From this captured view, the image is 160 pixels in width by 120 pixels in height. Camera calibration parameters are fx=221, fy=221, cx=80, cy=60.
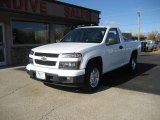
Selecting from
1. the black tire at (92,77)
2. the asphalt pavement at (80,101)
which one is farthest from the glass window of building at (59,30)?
the black tire at (92,77)

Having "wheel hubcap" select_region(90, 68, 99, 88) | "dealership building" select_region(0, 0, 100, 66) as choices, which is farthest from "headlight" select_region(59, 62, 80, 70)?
"dealership building" select_region(0, 0, 100, 66)

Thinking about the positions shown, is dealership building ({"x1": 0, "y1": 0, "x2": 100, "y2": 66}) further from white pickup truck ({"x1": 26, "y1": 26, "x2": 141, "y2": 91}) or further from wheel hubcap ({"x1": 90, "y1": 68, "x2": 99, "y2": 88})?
wheel hubcap ({"x1": 90, "y1": 68, "x2": 99, "y2": 88})

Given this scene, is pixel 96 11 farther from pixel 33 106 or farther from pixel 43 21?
pixel 33 106

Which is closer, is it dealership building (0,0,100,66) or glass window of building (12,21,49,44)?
dealership building (0,0,100,66)

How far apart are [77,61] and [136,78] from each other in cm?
329

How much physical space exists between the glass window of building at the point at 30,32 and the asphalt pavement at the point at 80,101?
4990mm

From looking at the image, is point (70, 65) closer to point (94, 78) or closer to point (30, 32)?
point (94, 78)

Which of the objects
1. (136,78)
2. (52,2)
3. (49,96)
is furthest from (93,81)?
(52,2)

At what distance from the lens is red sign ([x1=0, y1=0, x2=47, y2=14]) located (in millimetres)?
10094

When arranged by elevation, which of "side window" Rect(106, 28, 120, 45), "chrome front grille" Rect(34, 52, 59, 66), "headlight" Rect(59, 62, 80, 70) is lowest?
"headlight" Rect(59, 62, 80, 70)

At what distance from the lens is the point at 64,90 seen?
6230 mm

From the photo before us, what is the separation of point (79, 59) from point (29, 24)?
7.95 meters

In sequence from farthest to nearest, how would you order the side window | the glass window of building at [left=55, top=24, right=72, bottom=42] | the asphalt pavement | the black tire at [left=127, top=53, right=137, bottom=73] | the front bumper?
the glass window of building at [left=55, top=24, right=72, bottom=42], the black tire at [left=127, top=53, right=137, bottom=73], the side window, the front bumper, the asphalt pavement

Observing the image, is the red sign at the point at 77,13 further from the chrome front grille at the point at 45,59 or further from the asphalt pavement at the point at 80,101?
the chrome front grille at the point at 45,59
